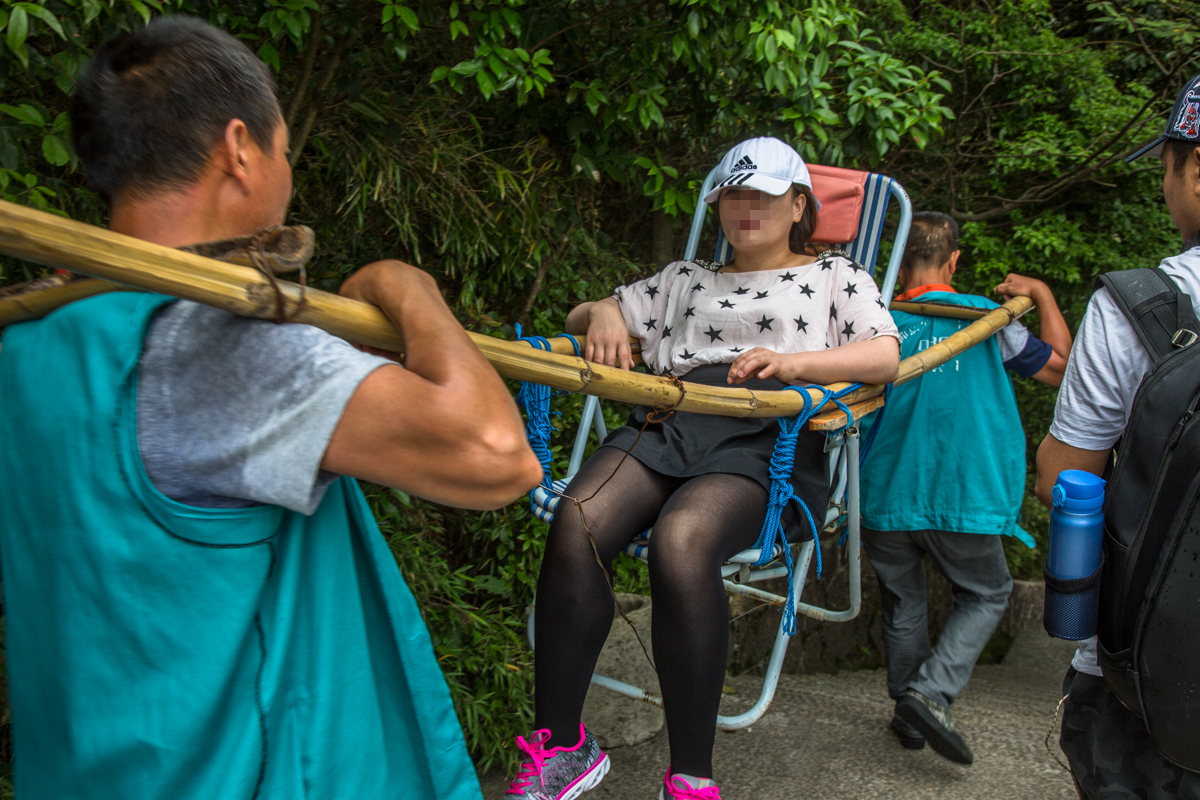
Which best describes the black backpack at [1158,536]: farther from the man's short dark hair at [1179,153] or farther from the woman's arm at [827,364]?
the woman's arm at [827,364]

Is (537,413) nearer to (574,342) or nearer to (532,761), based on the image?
(574,342)

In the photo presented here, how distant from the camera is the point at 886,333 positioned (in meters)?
2.25

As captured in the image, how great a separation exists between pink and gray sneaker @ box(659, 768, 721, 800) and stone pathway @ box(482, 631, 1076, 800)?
93cm

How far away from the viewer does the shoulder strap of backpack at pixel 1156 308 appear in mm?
1390

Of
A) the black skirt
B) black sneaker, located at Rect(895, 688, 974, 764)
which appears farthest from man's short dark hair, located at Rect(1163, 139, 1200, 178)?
black sneaker, located at Rect(895, 688, 974, 764)

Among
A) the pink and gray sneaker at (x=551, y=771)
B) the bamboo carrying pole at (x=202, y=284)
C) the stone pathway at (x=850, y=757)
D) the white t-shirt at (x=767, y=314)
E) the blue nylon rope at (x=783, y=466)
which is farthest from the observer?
the stone pathway at (x=850, y=757)

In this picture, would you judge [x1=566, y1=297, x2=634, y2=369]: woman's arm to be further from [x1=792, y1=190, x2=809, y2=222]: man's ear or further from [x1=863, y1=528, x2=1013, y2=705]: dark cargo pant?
[x1=863, y1=528, x2=1013, y2=705]: dark cargo pant

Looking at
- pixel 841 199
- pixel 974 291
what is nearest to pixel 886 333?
pixel 841 199

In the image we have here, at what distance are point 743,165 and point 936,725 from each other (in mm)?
1836

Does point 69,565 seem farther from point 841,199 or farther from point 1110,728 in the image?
point 841,199

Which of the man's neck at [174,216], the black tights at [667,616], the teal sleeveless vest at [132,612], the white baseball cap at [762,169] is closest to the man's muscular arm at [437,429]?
the teal sleeveless vest at [132,612]

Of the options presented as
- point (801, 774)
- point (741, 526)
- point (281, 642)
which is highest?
point (281, 642)

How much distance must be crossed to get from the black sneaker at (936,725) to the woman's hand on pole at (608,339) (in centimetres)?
144

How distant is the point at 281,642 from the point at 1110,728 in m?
1.40
